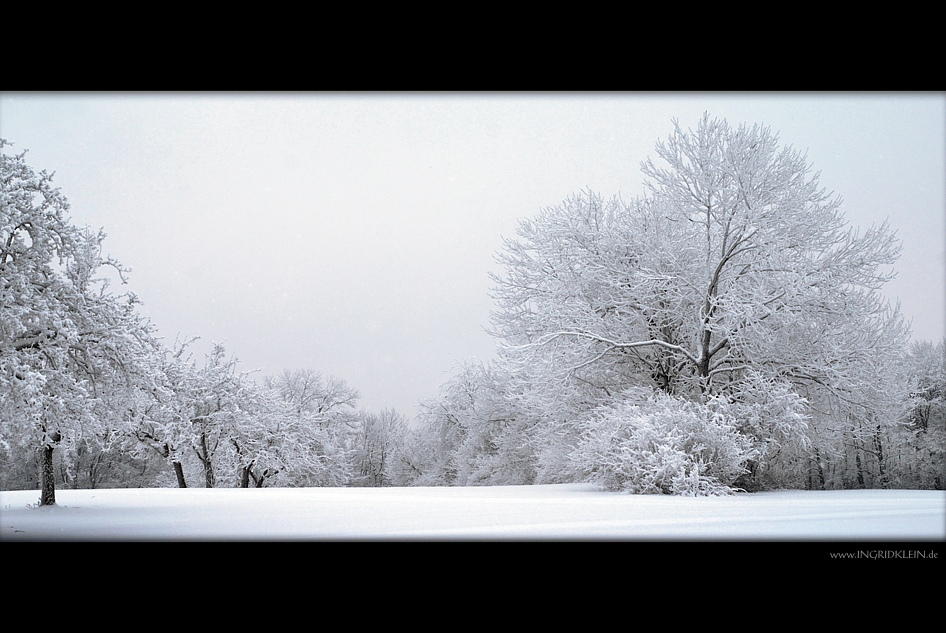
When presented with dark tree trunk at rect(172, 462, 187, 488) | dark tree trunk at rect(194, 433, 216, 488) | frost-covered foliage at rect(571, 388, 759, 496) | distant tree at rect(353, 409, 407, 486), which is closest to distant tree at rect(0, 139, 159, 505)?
frost-covered foliage at rect(571, 388, 759, 496)

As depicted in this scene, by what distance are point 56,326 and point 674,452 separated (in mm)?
6922

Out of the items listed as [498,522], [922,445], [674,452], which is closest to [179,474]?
[674,452]

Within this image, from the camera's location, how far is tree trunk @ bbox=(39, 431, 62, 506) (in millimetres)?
7976

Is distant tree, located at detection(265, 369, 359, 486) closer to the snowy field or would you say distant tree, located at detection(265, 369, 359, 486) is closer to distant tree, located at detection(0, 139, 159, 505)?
distant tree, located at detection(0, 139, 159, 505)

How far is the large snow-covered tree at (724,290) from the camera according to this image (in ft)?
35.8

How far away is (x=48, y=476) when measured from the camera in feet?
27.0

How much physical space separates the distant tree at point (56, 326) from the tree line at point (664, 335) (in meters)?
0.02

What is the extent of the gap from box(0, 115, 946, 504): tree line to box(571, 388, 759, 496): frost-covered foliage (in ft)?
0.11

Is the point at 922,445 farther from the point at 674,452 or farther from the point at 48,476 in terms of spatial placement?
the point at 48,476

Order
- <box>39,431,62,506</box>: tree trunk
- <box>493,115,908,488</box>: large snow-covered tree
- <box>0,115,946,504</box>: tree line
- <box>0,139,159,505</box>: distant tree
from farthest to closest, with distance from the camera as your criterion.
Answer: <box>493,115,908,488</box>: large snow-covered tree → <box>39,431,62,506</box>: tree trunk → <box>0,115,946,504</box>: tree line → <box>0,139,159,505</box>: distant tree

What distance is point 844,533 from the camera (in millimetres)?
4113

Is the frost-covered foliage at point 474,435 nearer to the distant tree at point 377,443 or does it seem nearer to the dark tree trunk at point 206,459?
the distant tree at point 377,443

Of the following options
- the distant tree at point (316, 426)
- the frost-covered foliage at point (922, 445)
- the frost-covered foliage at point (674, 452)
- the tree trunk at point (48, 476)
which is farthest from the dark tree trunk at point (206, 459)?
the frost-covered foliage at point (922, 445)
